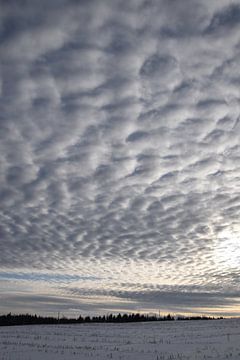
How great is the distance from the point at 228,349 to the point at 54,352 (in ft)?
42.4

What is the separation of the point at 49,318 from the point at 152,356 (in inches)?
4815

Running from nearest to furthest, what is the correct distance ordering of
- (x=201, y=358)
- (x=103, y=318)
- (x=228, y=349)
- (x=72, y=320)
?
(x=201, y=358) → (x=228, y=349) → (x=72, y=320) → (x=103, y=318)

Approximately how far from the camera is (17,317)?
434 feet

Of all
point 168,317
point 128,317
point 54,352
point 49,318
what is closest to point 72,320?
point 49,318

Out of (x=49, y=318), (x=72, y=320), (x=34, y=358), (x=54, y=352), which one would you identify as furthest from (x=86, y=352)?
(x=49, y=318)

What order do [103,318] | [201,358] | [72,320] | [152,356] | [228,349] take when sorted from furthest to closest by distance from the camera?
1. [103,318]
2. [72,320]
3. [228,349]
4. [152,356]
5. [201,358]

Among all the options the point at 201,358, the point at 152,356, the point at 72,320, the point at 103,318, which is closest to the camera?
the point at 201,358

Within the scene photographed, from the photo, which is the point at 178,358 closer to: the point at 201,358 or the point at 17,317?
the point at 201,358

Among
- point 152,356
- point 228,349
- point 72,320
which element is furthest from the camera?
point 72,320

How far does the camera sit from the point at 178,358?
23.1 m

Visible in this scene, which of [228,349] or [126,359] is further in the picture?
[228,349]

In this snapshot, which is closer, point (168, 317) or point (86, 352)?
point (86, 352)

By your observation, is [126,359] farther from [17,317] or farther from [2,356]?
[17,317]

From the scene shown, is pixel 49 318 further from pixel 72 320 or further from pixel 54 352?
pixel 54 352
